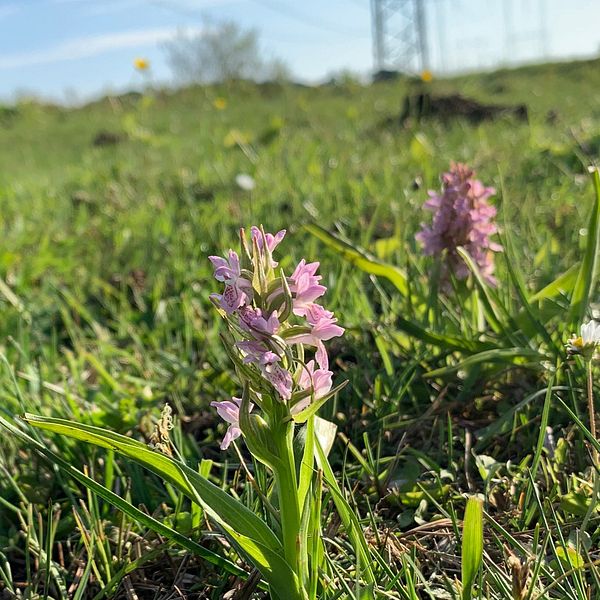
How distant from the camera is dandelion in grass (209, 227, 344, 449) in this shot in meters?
0.83

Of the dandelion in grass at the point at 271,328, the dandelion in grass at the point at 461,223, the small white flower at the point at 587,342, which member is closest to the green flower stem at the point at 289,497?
the dandelion in grass at the point at 271,328

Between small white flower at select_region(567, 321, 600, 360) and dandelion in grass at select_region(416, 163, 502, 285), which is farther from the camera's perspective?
dandelion in grass at select_region(416, 163, 502, 285)

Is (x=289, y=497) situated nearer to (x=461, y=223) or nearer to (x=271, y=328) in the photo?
(x=271, y=328)

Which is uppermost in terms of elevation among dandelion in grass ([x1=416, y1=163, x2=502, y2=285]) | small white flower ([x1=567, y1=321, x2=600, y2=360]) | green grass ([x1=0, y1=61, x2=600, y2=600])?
dandelion in grass ([x1=416, y1=163, x2=502, y2=285])

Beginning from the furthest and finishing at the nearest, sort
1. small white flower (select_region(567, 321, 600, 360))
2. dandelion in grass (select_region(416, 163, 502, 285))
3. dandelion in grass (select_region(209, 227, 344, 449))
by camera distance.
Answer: dandelion in grass (select_region(416, 163, 502, 285)), small white flower (select_region(567, 321, 600, 360)), dandelion in grass (select_region(209, 227, 344, 449))

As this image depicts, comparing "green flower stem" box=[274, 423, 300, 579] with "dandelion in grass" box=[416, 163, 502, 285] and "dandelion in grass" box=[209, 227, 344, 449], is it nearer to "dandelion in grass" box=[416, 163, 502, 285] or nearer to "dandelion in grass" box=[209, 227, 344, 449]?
"dandelion in grass" box=[209, 227, 344, 449]

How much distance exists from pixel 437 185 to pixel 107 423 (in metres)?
2.19

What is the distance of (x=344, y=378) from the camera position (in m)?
1.60

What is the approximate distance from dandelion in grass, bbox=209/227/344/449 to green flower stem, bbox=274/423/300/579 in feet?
0.15

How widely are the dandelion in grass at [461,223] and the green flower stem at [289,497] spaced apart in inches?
35.5

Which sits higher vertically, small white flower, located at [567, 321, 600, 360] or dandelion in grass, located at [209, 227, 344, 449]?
dandelion in grass, located at [209, 227, 344, 449]

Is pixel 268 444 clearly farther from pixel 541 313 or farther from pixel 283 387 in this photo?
pixel 541 313

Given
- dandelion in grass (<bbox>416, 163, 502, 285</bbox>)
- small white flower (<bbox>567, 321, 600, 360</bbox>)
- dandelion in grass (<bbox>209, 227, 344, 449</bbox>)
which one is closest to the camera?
dandelion in grass (<bbox>209, 227, 344, 449</bbox>)

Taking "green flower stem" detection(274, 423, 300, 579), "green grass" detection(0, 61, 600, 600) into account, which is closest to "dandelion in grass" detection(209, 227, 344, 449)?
"green flower stem" detection(274, 423, 300, 579)
